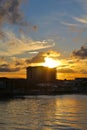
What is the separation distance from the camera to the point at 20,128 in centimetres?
4756

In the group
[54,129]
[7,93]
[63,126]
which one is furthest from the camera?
[7,93]

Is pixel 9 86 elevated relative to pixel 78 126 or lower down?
elevated

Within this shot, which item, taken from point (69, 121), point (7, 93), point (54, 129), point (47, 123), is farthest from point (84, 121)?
point (7, 93)

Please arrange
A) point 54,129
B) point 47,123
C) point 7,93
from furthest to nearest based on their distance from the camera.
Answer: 1. point 7,93
2. point 47,123
3. point 54,129

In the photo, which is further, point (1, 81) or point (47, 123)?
point (1, 81)

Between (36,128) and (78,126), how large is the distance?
18.9 feet

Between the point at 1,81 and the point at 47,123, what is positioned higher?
the point at 1,81

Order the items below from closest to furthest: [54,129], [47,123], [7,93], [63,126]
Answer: [54,129] → [63,126] → [47,123] → [7,93]

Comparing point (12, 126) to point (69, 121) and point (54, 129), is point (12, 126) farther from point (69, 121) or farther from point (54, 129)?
point (69, 121)

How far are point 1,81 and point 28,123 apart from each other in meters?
121

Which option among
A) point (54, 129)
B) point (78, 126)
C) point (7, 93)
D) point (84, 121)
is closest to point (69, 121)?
point (84, 121)

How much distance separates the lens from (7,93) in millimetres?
165625

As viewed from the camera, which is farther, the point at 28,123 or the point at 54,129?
the point at 28,123

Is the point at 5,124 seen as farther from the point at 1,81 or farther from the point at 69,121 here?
the point at 1,81
